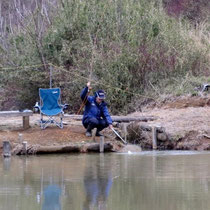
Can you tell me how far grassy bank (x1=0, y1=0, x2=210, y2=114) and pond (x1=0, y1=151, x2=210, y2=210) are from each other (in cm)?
671

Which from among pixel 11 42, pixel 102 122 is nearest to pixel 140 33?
pixel 11 42

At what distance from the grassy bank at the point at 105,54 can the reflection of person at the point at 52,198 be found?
11.5 m

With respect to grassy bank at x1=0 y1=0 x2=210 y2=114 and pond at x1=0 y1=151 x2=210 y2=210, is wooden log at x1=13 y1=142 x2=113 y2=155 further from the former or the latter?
grassy bank at x1=0 y1=0 x2=210 y2=114

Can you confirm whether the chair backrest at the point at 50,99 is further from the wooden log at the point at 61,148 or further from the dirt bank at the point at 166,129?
the wooden log at the point at 61,148

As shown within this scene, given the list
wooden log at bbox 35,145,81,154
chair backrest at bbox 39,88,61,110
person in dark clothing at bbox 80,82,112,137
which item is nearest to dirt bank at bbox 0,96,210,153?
wooden log at bbox 35,145,81,154

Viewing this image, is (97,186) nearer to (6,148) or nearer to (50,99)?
(6,148)

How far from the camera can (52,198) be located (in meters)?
10.8

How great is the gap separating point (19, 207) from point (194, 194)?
2853 mm

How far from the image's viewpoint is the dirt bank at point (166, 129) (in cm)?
1785

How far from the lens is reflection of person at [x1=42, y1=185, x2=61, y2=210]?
10023 millimetres

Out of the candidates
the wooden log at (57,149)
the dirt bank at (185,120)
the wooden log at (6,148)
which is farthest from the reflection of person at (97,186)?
the dirt bank at (185,120)

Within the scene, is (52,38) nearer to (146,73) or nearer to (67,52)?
(67,52)

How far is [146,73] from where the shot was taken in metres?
24.1

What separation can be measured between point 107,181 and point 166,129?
6600 mm
